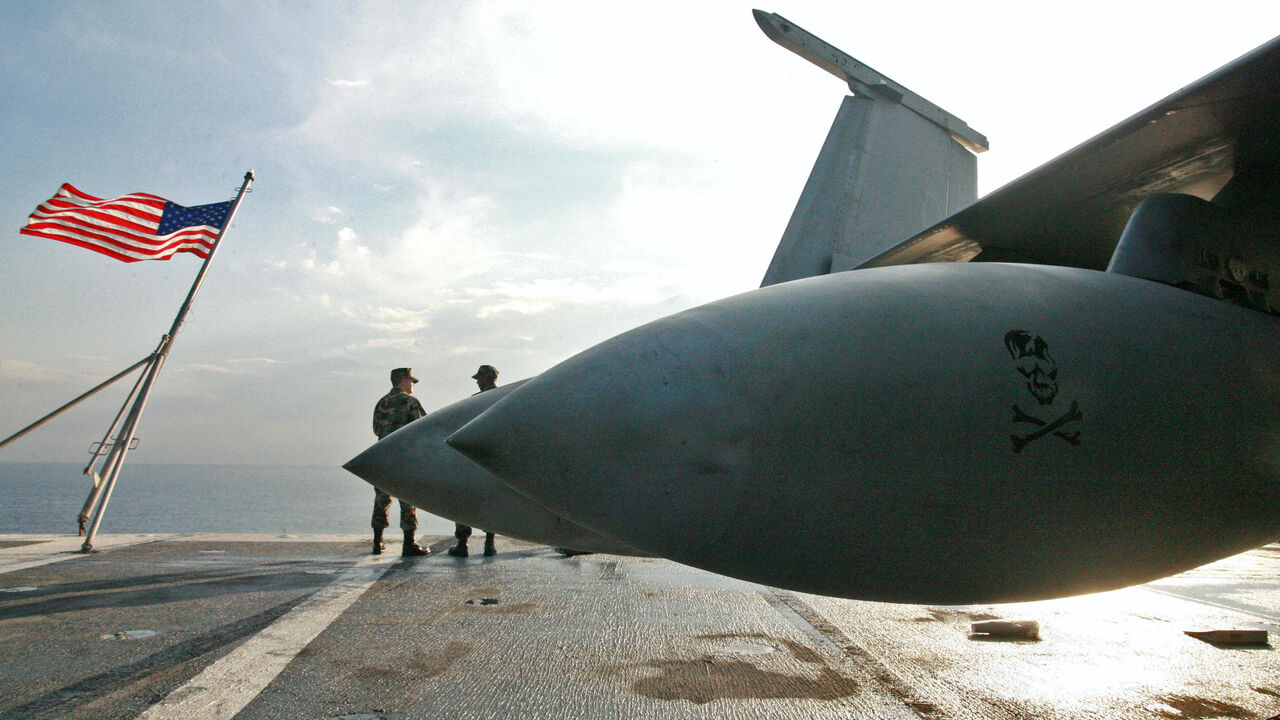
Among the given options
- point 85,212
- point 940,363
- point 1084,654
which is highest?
Result: point 85,212

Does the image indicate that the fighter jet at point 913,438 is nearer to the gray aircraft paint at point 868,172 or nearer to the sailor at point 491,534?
the gray aircraft paint at point 868,172

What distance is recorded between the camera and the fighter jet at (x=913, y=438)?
1.38 m

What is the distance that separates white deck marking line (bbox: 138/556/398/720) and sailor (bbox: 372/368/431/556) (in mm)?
2086

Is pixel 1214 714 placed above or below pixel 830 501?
below

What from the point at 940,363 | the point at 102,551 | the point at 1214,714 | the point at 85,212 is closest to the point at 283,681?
the point at 940,363

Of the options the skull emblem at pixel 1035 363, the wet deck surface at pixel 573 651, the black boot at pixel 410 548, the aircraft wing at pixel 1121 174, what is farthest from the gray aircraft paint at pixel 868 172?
the black boot at pixel 410 548

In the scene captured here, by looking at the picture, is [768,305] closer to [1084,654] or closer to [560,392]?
[560,392]

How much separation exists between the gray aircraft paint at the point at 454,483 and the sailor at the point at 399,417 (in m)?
4.69

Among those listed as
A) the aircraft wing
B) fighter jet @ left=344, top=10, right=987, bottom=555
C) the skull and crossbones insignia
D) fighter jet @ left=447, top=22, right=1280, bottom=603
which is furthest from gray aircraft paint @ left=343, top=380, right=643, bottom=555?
fighter jet @ left=344, top=10, right=987, bottom=555

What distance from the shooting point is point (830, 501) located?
1378mm

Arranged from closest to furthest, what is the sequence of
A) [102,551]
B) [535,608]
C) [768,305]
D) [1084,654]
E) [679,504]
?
1. [679,504]
2. [768,305]
3. [1084,654]
4. [535,608]
5. [102,551]

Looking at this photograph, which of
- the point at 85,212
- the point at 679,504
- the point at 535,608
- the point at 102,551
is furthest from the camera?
the point at 85,212

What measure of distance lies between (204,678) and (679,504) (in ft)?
8.50

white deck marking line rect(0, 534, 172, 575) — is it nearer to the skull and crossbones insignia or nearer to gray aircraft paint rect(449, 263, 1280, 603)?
gray aircraft paint rect(449, 263, 1280, 603)
